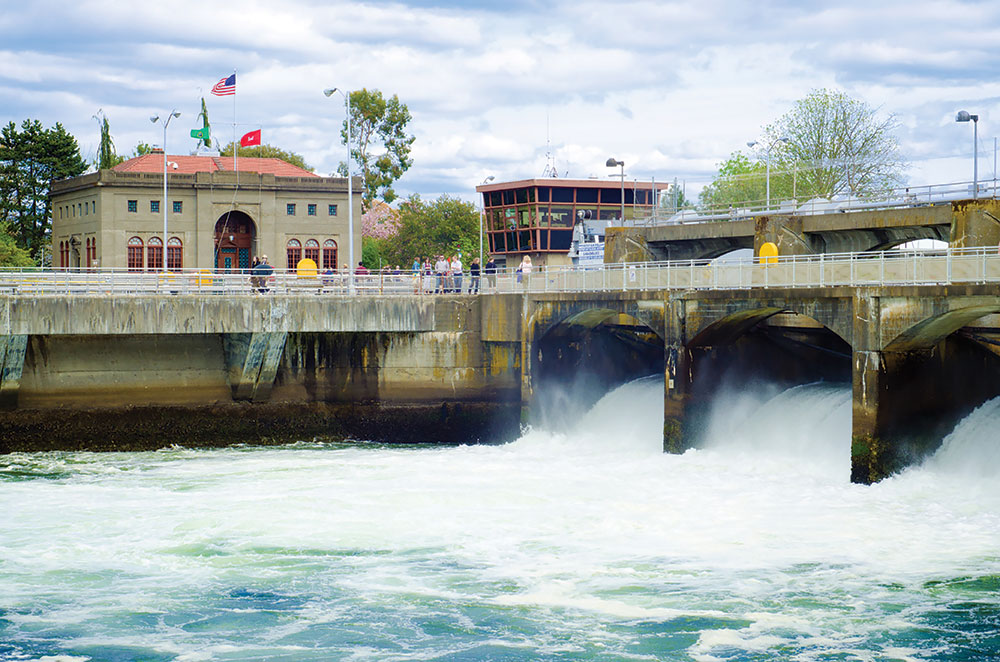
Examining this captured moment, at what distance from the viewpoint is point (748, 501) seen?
90.7 ft

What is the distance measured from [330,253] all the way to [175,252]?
8.70 m

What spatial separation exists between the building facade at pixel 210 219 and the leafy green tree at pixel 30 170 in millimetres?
12752

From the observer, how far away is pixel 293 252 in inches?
2640

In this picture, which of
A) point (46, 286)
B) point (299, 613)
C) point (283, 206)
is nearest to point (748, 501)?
point (299, 613)

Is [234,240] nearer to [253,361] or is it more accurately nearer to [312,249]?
[312,249]

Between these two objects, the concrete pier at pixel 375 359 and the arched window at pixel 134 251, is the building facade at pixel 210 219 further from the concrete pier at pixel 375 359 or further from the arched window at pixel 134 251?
the concrete pier at pixel 375 359

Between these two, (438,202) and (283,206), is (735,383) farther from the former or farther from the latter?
(438,202)

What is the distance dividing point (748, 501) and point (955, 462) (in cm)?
533

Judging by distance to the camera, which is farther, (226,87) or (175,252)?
(175,252)

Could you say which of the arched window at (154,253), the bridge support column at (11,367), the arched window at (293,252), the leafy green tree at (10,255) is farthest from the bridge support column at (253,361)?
the leafy green tree at (10,255)

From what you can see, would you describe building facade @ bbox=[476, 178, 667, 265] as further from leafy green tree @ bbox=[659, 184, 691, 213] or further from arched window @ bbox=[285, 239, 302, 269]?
arched window @ bbox=[285, 239, 302, 269]

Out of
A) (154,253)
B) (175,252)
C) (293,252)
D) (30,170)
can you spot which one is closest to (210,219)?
(175,252)

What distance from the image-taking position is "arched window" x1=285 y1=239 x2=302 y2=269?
66812 mm

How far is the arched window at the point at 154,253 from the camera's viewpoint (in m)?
65.7
